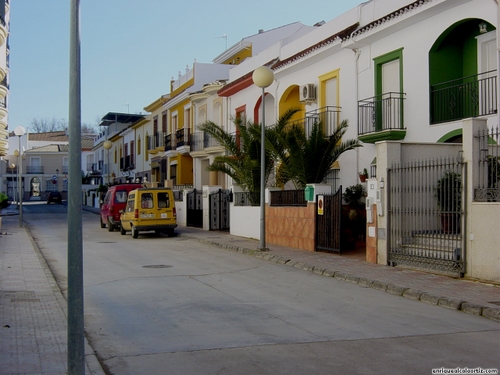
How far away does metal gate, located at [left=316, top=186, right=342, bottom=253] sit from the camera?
1653cm

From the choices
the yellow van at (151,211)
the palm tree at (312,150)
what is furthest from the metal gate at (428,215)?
the yellow van at (151,211)

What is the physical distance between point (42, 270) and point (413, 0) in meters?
13.1

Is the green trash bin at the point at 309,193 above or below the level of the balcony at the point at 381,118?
below

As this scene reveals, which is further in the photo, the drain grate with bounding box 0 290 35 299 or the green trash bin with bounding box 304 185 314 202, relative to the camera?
the green trash bin with bounding box 304 185 314 202

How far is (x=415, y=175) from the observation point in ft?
44.1

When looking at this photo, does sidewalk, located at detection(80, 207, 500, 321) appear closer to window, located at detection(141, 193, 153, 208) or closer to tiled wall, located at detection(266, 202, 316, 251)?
tiled wall, located at detection(266, 202, 316, 251)

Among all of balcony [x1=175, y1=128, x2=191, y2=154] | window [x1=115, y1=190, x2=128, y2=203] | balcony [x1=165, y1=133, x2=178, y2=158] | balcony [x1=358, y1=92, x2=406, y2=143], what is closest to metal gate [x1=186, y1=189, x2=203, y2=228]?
window [x1=115, y1=190, x2=128, y2=203]

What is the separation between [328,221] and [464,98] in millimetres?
5022

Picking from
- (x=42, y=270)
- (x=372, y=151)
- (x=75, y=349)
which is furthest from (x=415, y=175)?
(x=75, y=349)

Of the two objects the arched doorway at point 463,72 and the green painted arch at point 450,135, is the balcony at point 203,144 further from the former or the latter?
the green painted arch at point 450,135

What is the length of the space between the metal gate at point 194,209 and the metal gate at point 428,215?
1705 cm

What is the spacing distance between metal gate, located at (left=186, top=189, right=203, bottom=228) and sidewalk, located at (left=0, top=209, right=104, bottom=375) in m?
15.2

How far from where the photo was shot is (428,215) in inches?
514

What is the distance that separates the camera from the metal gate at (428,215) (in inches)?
478
